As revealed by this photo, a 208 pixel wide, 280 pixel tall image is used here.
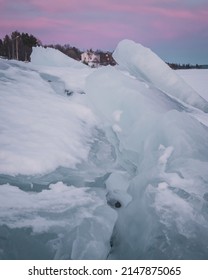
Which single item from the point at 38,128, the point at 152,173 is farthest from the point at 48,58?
the point at 152,173

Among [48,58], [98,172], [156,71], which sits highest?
[156,71]

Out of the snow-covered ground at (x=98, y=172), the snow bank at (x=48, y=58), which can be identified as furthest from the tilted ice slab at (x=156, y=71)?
the snow bank at (x=48, y=58)

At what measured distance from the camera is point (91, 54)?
5350cm

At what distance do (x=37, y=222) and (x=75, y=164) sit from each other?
105cm

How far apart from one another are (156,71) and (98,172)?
3.76m

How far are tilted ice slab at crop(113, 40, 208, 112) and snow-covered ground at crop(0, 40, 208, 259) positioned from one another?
5.15 ft

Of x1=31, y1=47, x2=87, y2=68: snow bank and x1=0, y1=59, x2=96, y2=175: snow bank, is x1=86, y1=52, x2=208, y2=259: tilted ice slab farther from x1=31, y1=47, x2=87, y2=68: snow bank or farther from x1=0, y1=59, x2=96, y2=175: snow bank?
x1=31, y1=47, x2=87, y2=68: snow bank

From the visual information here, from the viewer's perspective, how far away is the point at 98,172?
11.4 ft

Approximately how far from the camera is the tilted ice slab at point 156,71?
6.47 m

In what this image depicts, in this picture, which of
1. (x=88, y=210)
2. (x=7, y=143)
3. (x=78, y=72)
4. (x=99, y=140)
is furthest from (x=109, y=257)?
(x=78, y=72)

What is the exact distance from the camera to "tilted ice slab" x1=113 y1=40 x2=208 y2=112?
255 inches

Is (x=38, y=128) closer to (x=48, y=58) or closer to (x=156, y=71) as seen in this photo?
(x=156, y=71)

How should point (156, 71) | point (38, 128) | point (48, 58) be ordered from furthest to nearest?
point (48, 58) → point (156, 71) → point (38, 128)

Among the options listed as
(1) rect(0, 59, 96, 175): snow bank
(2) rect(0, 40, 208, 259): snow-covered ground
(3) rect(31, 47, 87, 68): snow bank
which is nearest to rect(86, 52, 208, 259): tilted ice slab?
(2) rect(0, 40, 208, 259): snow-covered ground
